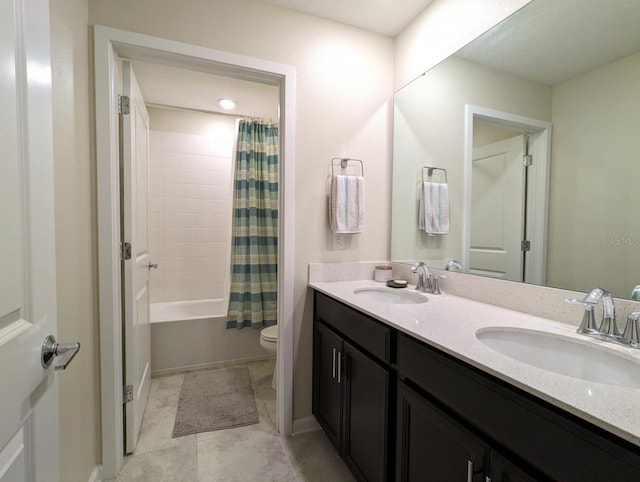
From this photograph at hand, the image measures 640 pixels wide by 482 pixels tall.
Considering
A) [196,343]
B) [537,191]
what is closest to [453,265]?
[537,191]

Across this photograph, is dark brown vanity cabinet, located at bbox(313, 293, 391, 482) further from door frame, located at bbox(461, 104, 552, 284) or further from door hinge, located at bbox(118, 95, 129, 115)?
door hinge, located at bbox(118, 95, 129, 115)

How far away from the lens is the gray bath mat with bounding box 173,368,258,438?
1812mm

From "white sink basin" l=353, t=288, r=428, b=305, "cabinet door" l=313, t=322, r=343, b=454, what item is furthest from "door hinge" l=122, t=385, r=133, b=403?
"white sink basin" l=353, t=288, r=428, b=305

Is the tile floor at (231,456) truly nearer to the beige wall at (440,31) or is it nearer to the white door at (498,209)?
the white door at (498,209)

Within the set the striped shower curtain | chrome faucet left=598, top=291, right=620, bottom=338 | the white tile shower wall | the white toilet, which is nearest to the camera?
chrome faucet left=598, top=291, right=620, bottom=338

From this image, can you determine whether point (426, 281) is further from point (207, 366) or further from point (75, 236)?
point (207, 366)

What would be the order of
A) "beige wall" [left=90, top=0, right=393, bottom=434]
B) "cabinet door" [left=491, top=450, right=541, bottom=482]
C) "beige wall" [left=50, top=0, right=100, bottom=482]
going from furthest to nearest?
"beige wall" [left=90, top=0, right=393, bottom=434] → "beige wall" [left=50, top=0, right=100, bottom=482] → "cabinet door" [left=491, top=450, right=541, bottom=482]

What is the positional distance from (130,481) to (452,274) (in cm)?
186

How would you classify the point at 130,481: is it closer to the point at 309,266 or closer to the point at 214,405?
the point at 214,405

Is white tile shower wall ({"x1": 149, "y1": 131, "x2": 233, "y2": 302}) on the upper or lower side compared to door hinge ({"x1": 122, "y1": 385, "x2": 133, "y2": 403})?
upper

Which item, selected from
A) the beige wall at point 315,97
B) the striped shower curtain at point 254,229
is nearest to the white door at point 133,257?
the beige wall at point 315,97

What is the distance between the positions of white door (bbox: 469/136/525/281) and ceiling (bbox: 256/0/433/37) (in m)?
0.93

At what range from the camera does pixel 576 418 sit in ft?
1.84

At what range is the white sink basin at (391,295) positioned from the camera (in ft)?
5.20
